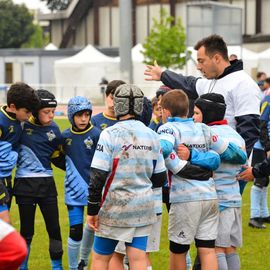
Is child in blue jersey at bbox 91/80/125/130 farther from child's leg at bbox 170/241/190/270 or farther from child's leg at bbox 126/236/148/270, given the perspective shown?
child's leg at bbox 126/236/148/270

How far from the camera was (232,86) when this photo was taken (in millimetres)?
6832

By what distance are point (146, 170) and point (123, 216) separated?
41cm

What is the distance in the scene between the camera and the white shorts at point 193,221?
6.33 meters

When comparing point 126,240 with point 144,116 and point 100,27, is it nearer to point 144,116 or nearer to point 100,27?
point 144,116

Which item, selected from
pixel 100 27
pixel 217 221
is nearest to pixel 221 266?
pixel 217 221

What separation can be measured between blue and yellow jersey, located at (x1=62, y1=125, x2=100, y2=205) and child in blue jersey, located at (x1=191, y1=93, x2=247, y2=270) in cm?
120

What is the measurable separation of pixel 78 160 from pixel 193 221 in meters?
1.51

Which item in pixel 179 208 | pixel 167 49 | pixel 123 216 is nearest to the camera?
pixel 123 216

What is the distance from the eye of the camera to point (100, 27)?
6900cm

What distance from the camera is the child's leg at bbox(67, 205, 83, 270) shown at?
726 cm

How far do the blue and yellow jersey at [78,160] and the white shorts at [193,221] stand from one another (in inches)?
47.3

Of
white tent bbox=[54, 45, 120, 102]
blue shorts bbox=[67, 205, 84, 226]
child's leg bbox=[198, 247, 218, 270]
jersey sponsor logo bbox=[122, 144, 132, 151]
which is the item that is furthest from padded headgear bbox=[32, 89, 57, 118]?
white tent bbox=[54, 45, 120, 102]

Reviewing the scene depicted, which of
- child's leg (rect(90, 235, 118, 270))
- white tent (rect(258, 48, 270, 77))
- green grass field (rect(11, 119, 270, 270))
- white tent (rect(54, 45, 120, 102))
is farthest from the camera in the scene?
white tent (rect(54, 45, 120, 102))

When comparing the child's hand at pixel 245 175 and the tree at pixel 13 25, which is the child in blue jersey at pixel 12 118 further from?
the tree at pixel 13 25
